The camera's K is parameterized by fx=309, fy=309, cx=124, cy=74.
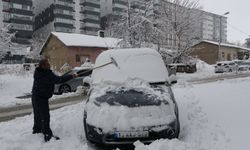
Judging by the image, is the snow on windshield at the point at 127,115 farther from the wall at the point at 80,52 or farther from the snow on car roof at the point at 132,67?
the wall at the point at 80,52

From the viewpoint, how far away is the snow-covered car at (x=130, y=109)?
204 inches

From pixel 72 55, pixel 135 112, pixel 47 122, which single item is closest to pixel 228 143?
pixel 135 112

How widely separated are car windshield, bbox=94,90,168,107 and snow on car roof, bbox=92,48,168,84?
1.96ft

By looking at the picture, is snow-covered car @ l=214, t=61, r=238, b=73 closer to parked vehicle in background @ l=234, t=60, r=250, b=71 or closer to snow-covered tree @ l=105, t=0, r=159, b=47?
parked vehicle in background @ l=234, t=60, r=250, b=71

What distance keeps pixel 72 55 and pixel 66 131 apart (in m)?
33.3

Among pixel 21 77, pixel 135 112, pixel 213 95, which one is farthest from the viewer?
pixel 21 77

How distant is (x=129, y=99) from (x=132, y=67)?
4.59 feet

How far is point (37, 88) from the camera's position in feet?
20.1

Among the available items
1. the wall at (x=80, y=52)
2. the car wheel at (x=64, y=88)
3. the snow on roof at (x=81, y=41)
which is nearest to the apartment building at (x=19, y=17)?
the snow on roof at (x=81, y=41)

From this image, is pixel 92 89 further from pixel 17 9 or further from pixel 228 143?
pixel 17 9

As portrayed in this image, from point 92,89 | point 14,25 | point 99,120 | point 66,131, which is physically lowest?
point 66,131

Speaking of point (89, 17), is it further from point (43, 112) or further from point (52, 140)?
point (52, 140)

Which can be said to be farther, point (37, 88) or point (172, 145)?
point (37, 88)

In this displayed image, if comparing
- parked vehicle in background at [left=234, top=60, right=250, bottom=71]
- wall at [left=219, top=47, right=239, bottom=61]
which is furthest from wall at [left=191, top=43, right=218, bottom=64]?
parked vehicle in background at [left=234, top=60, right=250, bottom=71]
